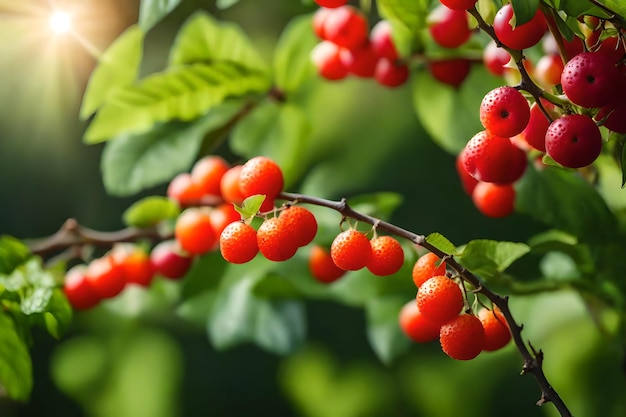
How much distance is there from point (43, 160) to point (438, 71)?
524 millimetres

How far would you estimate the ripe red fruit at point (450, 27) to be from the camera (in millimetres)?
494

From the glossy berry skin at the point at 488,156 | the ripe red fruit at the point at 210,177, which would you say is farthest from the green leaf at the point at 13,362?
the glossy berry skin at the point at 488,156

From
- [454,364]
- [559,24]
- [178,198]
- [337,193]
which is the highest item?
[559,24]

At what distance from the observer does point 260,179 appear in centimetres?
36

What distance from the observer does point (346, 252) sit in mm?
341

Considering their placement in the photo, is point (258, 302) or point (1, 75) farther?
point (1, 75)

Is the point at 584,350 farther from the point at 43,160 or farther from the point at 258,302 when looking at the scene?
the point at 43,160

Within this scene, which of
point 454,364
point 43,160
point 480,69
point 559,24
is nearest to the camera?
point 559,24

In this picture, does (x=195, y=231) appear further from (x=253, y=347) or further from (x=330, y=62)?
(x=253, y=347)

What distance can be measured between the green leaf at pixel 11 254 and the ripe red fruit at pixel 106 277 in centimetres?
7

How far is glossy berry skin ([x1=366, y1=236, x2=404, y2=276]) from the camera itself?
0.35 metres

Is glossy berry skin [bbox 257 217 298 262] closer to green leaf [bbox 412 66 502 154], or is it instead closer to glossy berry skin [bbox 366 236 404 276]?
glossy berry skin [bbox 366 236 404 276]

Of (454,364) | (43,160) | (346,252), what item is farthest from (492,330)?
(43,160)

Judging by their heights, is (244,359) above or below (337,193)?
below
